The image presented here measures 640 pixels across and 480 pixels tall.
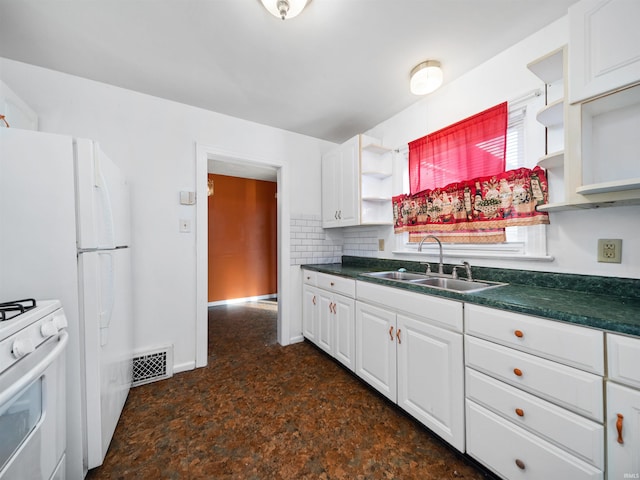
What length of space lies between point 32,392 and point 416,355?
172cm

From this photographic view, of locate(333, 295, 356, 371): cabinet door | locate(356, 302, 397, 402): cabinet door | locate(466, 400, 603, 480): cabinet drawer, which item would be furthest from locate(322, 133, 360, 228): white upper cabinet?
locate(466, 400, 603, 480): cabinet drawer

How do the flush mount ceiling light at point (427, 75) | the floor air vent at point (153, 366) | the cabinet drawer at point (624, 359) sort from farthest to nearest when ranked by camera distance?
1. the floor air vent at point (153, 366)
2. the flush mount ceiling light at point (427, 75)
3. the cabinet drawer at point (624, 359)

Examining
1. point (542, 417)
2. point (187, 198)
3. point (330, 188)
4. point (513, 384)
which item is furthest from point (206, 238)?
point (542, 417)

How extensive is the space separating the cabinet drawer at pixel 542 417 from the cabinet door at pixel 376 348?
52 centimetres

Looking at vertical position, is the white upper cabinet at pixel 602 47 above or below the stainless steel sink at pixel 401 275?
above

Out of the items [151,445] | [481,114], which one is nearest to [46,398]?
[151,445]

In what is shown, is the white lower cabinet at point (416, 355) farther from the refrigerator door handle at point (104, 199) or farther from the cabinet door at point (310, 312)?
the refrigerator door handle at point (104, 199)

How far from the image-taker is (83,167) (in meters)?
1.21

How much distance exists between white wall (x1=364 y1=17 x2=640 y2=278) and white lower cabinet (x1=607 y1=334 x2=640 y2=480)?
66 cm

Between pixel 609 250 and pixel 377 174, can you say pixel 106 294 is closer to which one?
pixel 377 174

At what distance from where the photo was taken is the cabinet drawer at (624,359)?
808mm

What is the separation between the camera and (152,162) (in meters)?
2.15

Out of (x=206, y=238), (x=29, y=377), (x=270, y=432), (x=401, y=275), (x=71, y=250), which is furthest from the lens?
(x=206, y=238)

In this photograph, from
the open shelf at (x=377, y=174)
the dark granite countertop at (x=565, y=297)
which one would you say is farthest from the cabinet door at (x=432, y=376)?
the open shelf at (x=377, y=174)
